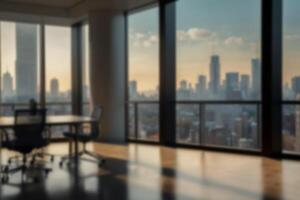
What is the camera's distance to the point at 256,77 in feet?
20.8

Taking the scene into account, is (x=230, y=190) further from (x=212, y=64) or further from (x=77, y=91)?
(x=77, y=91)

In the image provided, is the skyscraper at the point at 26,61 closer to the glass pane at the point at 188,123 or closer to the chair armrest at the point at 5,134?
the chair armrest at the point at 5,134

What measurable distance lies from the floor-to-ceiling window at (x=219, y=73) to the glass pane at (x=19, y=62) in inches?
145

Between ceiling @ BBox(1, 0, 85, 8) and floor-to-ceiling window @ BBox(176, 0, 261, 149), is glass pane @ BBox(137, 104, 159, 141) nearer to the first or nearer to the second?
floor-to-ceiling window @ BBox(176, 0, 261, 149)

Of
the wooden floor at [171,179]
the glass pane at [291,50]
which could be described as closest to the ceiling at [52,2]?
the wooden floor at [171,179]

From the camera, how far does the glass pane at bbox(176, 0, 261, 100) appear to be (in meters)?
6.42

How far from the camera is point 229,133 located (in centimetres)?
671

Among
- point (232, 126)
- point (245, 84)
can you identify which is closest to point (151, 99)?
point (232, 126)

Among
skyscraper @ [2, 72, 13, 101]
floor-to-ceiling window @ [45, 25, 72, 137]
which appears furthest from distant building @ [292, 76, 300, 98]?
skyscraper @ [2, 72, 13, 101]

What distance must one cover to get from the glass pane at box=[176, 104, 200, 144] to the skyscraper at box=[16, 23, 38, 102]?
3751mm

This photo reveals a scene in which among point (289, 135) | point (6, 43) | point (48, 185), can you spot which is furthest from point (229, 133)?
point (6, 43)

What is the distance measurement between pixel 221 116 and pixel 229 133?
→ 0.36 metres

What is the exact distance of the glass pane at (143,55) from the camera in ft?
26.1

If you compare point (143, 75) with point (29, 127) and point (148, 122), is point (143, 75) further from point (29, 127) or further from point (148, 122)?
point (29, 127)
